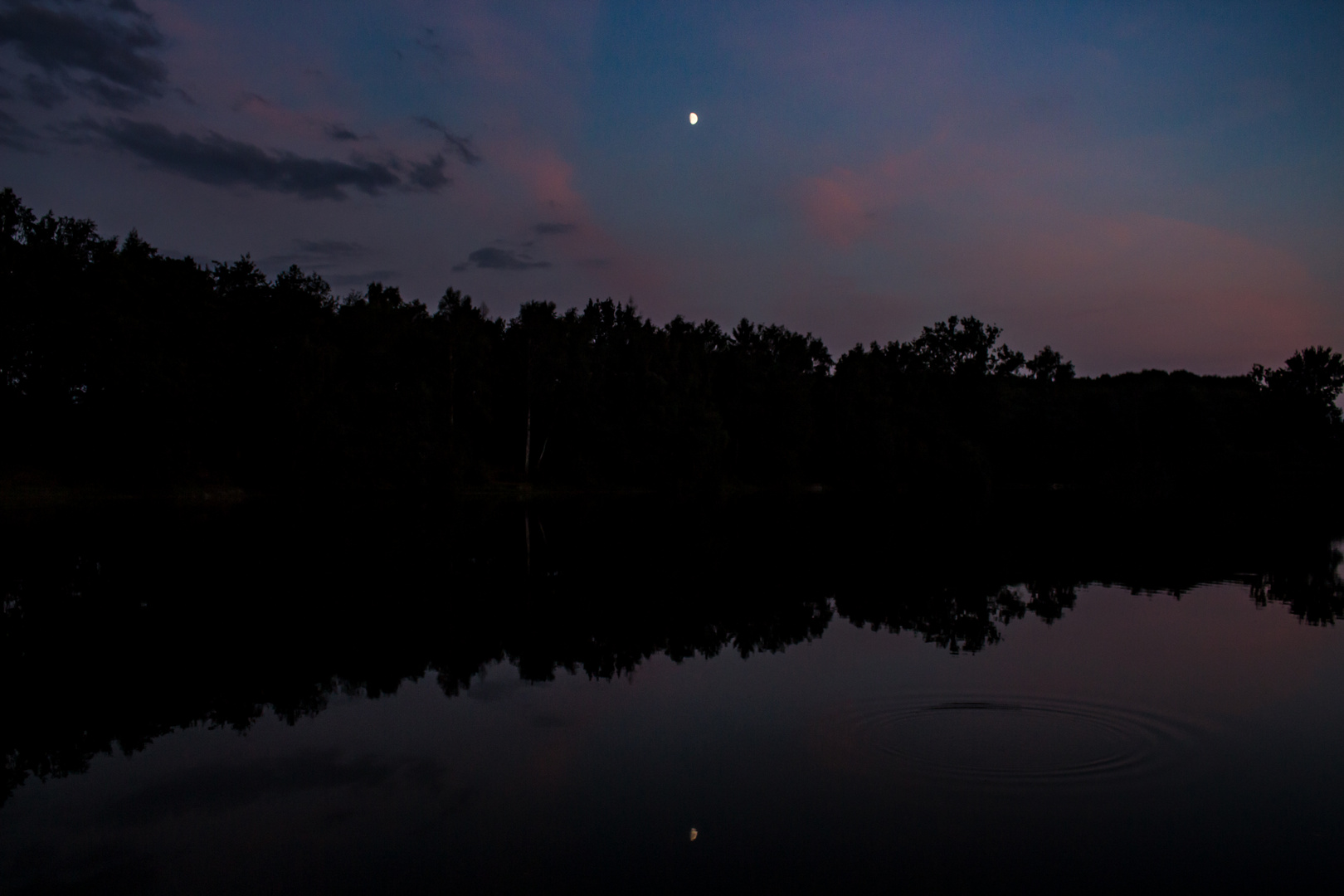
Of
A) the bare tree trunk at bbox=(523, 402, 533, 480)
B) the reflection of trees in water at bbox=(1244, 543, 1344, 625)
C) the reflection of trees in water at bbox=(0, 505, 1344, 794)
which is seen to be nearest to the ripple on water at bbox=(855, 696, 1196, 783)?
the reflection of trees in water at bbox=(0, 505, 1344, 794)

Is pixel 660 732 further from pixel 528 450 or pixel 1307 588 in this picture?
pixel 528 450

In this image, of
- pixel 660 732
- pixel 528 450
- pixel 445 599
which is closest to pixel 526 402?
pixel 528 450

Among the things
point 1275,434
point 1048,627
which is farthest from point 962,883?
point 1275,434

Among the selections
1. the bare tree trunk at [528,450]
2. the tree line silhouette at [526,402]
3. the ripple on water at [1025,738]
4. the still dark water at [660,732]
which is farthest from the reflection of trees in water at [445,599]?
the bare tree trunk at [528,450]

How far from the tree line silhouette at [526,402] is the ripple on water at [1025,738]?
172ft

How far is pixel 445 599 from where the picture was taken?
18438 millimetres

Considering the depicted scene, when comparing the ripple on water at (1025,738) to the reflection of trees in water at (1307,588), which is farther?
the reflection of trees in water at (1307,588)

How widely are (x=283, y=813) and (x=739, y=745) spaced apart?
4386 mm

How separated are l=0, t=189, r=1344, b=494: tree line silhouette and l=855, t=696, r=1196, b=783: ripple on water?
52.4 m

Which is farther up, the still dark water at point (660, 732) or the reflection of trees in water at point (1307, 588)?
→ the reflection of trees in water at point (1307, 588)

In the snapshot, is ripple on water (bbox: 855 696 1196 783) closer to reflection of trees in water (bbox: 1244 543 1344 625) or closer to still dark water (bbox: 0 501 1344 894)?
still dark water (bbox: 0 501 1344 894)

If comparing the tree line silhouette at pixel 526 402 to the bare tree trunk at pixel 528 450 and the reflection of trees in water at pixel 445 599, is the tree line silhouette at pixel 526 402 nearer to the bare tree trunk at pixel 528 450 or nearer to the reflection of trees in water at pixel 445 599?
the bare tree trunk at pixel 528 450

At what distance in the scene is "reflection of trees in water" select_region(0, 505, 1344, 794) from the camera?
11852mm

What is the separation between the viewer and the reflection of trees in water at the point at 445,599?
467 inches
